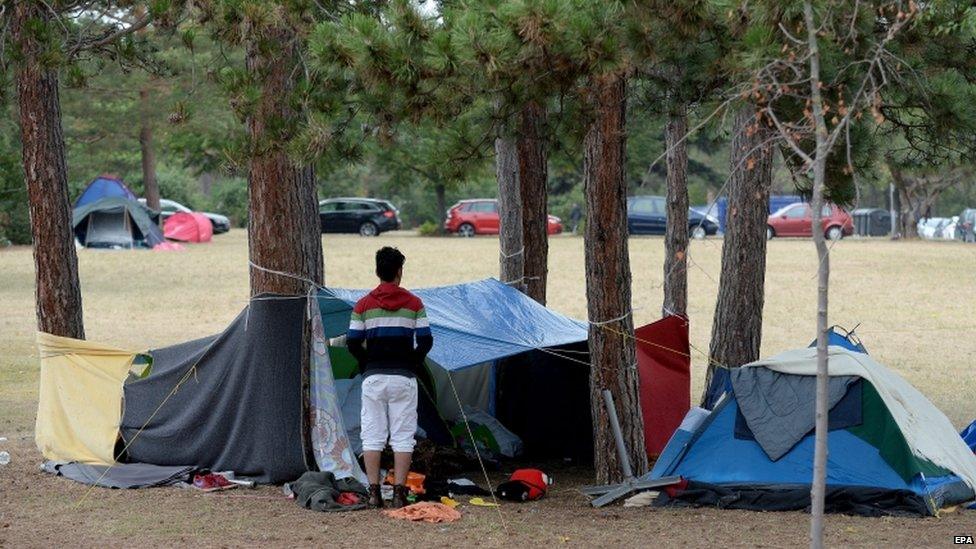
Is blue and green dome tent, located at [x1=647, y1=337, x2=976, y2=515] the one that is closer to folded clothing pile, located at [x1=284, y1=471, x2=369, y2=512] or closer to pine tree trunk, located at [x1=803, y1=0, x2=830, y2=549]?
folded clothing pile, located at [x1=284, y1=471, x2=369, y2=512]

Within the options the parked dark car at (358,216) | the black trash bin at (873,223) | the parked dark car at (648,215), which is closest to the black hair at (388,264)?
the parked dark car at (648,215)

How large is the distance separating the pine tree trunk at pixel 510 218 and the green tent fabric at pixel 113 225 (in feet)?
69.4

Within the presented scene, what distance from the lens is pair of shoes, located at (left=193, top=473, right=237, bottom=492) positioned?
24.7 ft

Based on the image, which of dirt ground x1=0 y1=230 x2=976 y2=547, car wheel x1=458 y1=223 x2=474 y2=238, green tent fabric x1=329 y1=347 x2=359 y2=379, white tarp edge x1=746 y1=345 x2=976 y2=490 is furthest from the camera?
car wheel x1=458 y1=223 x2=474 y2=238

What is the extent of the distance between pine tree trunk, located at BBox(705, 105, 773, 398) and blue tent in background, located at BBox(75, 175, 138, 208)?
23307mm

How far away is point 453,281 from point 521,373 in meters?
13.7

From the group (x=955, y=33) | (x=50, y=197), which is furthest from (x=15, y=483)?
(x=955, y=33)

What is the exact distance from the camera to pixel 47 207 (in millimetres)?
8820

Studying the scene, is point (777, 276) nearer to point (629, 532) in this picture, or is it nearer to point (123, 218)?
point (123, 218)

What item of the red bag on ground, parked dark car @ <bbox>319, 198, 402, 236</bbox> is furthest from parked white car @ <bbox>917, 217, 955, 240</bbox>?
the red bag on ground

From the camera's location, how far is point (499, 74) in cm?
653

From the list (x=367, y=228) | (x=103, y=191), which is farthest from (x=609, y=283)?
(x=367, y=228)

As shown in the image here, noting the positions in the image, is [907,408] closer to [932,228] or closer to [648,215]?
[648,215]

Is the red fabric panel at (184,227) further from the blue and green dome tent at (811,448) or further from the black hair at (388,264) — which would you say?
the blue and green dome tent at (811,448)
